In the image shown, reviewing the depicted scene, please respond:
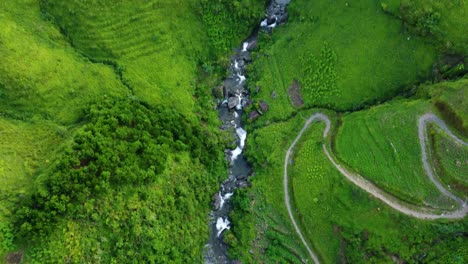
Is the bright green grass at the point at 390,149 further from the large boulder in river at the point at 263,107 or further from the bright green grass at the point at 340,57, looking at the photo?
the large boulder in river at the point at 263,107

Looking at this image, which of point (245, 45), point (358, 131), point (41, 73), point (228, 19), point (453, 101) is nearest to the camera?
point (453, 101)

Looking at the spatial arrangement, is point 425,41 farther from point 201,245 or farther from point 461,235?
point 201,245

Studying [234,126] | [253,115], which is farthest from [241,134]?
[253,115]

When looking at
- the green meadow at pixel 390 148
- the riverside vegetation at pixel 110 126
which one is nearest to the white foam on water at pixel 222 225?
the riverside vegetation at pixel 110 126

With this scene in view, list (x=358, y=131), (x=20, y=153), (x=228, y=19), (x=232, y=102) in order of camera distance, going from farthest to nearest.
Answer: (x=228, y=19) → (x=232, y=102) → (x=358, y=131) → (x=20, y=153)

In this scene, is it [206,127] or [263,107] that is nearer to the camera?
[206,127]

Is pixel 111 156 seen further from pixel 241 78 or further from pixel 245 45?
pixel 245 45

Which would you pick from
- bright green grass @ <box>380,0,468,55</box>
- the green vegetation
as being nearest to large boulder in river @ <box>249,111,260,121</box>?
the green vegetation
